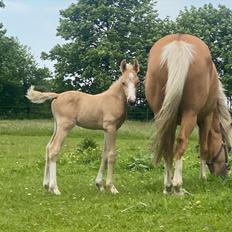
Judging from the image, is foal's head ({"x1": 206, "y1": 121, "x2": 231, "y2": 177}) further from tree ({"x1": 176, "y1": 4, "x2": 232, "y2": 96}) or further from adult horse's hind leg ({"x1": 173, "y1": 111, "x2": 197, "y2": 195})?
tree ({"x1": 176, "y1": 4, "x2": 232, "y2": 96})

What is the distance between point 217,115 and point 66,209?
4.02 m

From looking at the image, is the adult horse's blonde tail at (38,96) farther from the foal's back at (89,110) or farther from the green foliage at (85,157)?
the green foliage at (85,157)

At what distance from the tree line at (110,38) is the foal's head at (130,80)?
136 feet

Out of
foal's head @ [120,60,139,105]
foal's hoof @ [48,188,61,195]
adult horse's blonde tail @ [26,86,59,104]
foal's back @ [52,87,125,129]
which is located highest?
foal's head @ [120,60,139,105]

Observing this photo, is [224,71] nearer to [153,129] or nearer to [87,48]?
[87,48]

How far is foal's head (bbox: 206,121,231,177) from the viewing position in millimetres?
10570

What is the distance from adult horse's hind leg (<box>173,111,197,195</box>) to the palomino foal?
116 centimetres

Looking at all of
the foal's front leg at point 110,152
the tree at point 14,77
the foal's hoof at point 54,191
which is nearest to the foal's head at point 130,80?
the foal's front leg at point 110,152

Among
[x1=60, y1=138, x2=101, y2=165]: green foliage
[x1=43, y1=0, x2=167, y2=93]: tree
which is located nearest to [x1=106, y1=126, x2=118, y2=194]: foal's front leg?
[x1=60, y1=138, x2=101, y2=165]: green foliage

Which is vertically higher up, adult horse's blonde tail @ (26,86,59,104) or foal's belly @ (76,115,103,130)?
adult horse's blonde tail @ (26,86,59,104)

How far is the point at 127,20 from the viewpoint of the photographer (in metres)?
56.5

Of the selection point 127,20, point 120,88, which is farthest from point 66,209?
point 127,20

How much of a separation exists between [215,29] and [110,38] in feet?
34.9

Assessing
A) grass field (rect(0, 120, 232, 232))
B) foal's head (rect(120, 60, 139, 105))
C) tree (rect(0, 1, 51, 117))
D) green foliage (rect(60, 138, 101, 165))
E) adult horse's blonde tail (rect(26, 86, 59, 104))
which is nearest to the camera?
grass field (rect(0, 120, 232, 232))
